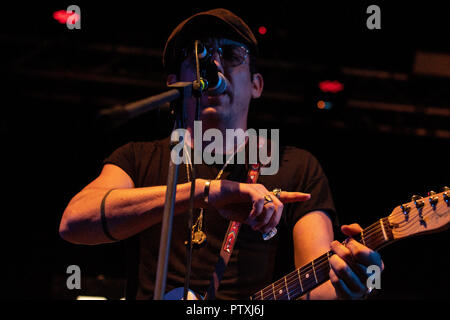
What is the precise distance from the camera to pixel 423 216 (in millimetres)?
1750

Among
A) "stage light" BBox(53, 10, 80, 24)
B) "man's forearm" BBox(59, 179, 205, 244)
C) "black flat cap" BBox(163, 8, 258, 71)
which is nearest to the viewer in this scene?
"man's forearm" BBox(59, 179, 205, 244)

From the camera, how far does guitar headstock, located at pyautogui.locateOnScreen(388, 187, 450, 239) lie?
1.70m

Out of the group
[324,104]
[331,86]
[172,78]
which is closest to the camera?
[172,78]

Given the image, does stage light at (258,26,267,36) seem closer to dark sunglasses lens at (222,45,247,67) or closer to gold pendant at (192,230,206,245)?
dark sunglasses lens at (222,45,247,67)

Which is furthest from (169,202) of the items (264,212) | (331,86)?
(331,86)

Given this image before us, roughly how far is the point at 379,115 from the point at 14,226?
5.63 meters

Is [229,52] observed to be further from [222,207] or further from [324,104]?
[324,104]

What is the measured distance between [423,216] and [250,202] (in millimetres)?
699

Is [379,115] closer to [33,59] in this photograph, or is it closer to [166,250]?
[33,59]

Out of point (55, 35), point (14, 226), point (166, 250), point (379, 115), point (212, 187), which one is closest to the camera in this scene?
point (166, 250)

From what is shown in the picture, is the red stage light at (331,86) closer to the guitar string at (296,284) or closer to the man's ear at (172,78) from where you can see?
the man's ear at (172,78)

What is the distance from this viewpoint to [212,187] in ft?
6.16

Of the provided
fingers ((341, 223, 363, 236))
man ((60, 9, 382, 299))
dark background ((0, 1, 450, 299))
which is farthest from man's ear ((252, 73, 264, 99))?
dark background ((0, 1, 450, 299))
